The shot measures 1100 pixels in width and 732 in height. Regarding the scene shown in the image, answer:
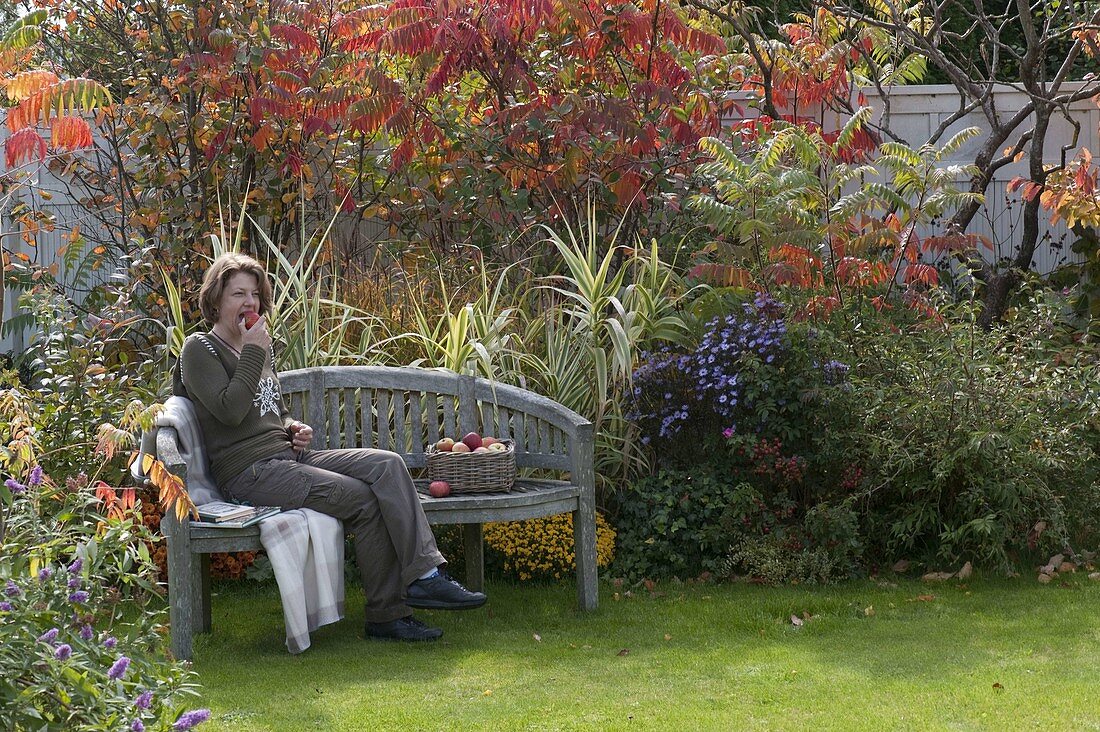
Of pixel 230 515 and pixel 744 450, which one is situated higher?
pixel 230 515

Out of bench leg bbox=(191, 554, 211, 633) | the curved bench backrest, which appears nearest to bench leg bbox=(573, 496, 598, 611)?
the curved bench backrest

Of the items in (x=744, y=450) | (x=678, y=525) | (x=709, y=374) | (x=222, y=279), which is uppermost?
(x=222, y=279)

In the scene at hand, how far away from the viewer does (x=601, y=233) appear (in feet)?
25.3

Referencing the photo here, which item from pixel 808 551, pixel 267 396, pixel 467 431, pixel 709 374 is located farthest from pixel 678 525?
pixel 267 396

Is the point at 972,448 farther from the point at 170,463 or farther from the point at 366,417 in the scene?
the point at 170,463

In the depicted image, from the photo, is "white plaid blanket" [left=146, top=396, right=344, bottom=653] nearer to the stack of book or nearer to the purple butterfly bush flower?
the stack of book

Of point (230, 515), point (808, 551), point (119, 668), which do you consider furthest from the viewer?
point (808, 551)

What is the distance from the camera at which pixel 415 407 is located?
570cm

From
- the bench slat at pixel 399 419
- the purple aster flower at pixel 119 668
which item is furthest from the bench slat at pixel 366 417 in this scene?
the purple aster flower at pixel 119 668

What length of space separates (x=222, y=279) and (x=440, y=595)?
1587 mm

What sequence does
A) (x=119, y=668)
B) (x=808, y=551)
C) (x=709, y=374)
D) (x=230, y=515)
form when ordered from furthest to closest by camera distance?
(x=709, y=374), (x=808, y=551), (x=230, y=515), (x=119, y=668)

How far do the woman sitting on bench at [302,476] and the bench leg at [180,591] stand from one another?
0.43m

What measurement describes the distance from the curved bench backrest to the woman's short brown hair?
484mm

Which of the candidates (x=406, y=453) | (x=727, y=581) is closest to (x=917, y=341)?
(x=727, y=581)
